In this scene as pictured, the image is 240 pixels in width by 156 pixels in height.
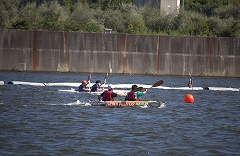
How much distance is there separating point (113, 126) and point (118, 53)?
2714 centimetres

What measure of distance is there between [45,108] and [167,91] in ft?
42.5

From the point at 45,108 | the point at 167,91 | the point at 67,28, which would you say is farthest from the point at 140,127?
A: the point at 67,28

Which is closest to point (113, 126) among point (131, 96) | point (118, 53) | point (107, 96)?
point (107, 96)

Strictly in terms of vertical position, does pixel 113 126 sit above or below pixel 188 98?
below

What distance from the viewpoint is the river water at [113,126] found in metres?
16.8

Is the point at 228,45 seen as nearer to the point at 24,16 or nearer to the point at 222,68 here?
the point at 222,68

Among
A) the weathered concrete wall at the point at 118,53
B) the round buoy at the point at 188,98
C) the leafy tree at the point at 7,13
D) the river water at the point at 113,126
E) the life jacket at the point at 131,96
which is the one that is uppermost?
the leafy tree at the point at 7,13

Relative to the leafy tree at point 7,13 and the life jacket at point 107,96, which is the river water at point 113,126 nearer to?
the life jacket at point 107,96

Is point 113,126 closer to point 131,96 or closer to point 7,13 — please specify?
point 131,96

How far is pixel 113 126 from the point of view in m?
20.9

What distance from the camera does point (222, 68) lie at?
1905 inches

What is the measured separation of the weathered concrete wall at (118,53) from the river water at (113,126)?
43.4 ft

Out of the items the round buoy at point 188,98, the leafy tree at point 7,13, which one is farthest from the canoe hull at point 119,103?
the leafy tree at point 7,13

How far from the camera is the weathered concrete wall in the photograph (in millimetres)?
46875
